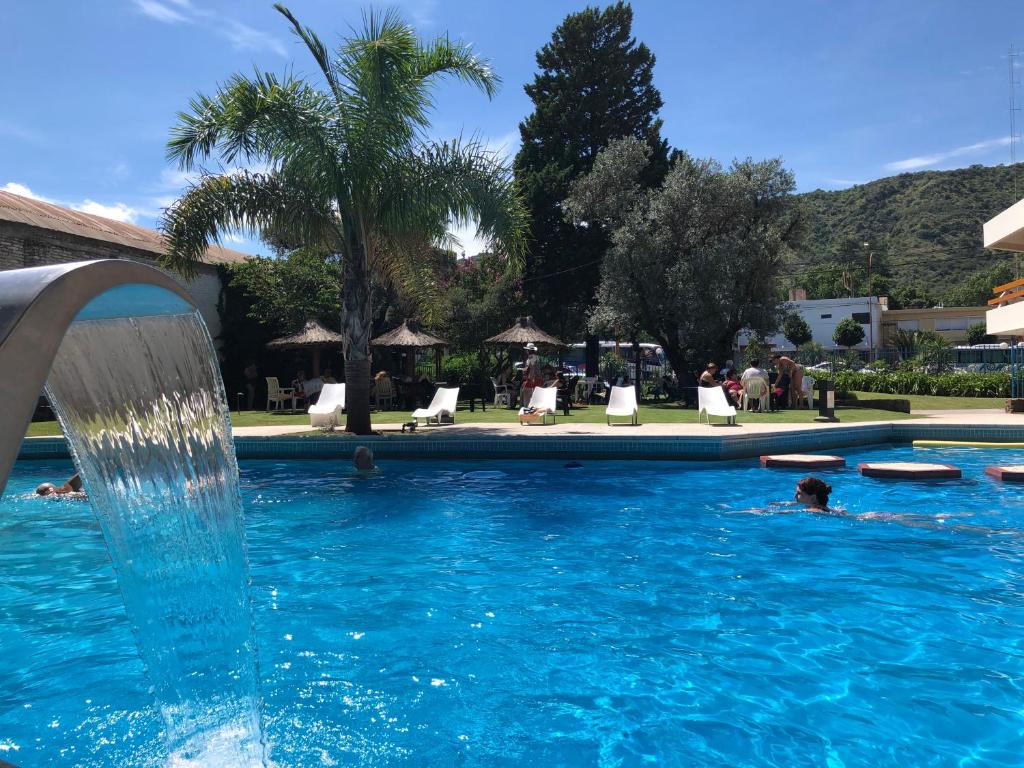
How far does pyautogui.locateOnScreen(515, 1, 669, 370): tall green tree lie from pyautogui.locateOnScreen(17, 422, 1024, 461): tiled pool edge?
14.9 m

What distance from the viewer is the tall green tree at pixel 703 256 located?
64.3 feet

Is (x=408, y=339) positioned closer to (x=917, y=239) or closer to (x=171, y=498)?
(x=171, y=498)

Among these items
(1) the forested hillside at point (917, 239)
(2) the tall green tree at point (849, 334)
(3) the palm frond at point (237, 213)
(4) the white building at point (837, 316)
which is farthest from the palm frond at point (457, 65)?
(1) the forested hillside at point (917, 239)

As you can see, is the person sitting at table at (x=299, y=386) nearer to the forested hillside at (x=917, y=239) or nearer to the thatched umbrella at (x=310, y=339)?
the thatched umbrella at (x=310, y=339)

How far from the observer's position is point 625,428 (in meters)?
12.7

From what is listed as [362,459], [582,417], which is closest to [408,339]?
[582,417]

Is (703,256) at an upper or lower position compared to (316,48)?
lower

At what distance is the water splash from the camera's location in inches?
78.5

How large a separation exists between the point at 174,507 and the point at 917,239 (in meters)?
93.7

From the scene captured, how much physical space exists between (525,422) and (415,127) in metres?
5.63

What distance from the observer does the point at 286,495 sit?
905cm

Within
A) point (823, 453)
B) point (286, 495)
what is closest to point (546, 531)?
point (286, 495)

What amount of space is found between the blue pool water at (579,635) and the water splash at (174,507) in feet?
0.77

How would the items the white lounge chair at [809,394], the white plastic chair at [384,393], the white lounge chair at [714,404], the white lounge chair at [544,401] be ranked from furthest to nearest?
the white plastic chair at [384,393] → the white lounge chair at [809,394] → the white lounge chair at [544,401] → the white lounge chair at [714,404]
